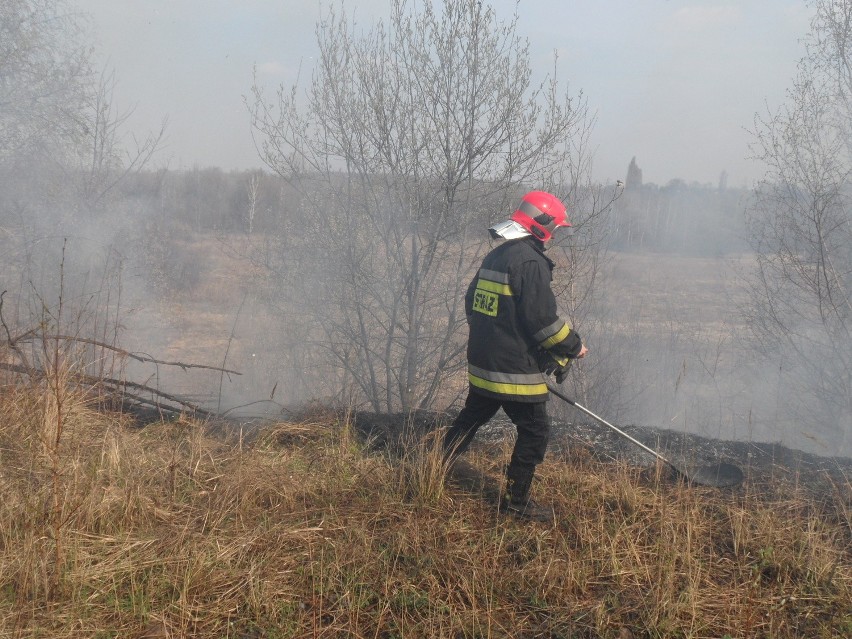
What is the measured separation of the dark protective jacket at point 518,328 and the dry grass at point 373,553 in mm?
596

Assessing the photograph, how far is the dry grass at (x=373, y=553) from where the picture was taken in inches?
96.5

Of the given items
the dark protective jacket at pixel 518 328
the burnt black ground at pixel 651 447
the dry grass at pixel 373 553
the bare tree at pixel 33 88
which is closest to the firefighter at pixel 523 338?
the dark protective jacket at pixel 518 328

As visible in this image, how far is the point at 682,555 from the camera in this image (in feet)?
9.25

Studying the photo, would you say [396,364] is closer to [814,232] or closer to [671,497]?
[671,497]

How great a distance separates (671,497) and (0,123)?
33.4 feet

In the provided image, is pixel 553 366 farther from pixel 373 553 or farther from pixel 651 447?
pixel 651 447

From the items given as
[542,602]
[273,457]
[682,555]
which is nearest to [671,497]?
[682,555]

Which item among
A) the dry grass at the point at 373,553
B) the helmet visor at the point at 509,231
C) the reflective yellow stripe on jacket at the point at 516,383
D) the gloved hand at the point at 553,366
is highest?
the helmet visor at the point at 509,231

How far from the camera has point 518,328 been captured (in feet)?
→ 11.3

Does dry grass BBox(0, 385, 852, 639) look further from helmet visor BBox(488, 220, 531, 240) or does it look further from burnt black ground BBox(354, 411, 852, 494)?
helmet visor BBox(488, 220, 531, 240)

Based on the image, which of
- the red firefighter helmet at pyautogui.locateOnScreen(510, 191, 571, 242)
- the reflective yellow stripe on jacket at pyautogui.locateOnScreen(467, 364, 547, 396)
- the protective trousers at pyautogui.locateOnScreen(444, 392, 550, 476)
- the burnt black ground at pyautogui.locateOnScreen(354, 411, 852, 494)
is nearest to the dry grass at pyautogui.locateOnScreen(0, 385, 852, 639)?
the protective trousers at pyautogui.locateOnScreen(444, 392, 550, 476)

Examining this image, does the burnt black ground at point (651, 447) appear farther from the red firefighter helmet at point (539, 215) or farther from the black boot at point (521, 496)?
the red firefighter helmet at point (539, 215)

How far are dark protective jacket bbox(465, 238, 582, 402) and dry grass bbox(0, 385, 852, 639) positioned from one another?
60 cm

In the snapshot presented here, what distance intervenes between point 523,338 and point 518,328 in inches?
2.5
